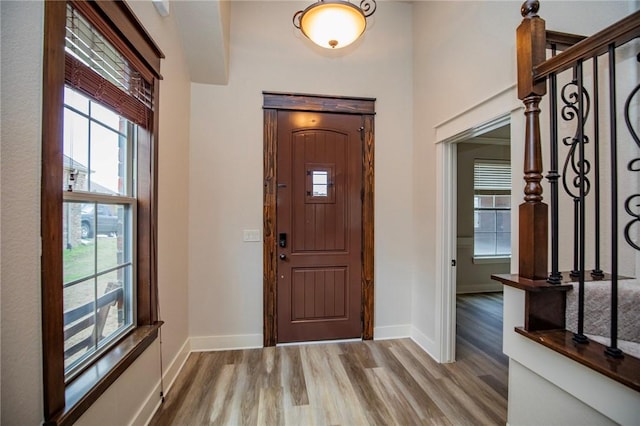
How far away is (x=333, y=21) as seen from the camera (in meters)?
1.85

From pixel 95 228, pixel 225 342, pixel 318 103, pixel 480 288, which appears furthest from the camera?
pixel 480 288

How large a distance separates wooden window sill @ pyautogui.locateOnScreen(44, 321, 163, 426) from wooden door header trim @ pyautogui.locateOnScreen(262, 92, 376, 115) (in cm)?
220

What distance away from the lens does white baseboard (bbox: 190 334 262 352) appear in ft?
8.57

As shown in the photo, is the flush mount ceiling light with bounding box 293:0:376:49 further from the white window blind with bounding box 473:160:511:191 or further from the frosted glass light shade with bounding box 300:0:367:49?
the white window blind with bounding box 473:160:511:191

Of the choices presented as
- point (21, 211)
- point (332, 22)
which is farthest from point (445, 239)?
point (21, 211)

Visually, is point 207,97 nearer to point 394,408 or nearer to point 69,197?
point 69,197

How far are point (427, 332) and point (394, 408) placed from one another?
999mm

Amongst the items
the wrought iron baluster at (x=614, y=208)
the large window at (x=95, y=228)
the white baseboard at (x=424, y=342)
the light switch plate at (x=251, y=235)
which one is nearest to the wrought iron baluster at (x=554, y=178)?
→ the wrought iron baluster at (x=614, y=208)

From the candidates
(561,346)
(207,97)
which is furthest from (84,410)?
(207,97)

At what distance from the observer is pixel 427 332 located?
2656 mm

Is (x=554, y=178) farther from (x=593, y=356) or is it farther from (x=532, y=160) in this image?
(x=593, y=356)

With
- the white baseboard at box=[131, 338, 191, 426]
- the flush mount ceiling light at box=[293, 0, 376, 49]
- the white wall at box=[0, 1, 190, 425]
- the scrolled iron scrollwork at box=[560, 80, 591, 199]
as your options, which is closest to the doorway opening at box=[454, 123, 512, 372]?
the scrolled iron scrollwork at box=[560, 80, 591, 199]

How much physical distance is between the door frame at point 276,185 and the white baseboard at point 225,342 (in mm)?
111

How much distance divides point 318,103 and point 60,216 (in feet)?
7.61
